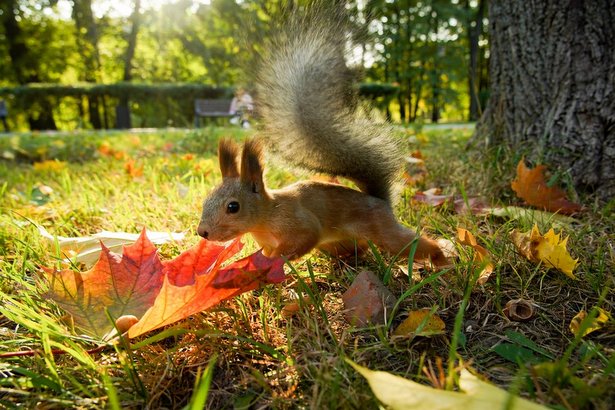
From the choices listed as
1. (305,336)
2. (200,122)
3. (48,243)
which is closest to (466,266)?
(305,336)

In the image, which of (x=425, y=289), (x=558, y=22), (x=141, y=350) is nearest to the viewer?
(x=141, y=350)

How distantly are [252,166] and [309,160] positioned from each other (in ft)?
0.65

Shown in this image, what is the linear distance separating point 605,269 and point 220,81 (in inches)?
829

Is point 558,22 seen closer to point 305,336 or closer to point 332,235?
point 332,235

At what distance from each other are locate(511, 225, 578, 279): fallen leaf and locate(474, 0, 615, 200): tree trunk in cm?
82

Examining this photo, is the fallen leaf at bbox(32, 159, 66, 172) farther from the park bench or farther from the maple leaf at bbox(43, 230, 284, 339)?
the park bench

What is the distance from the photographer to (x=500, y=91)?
2.09 meters

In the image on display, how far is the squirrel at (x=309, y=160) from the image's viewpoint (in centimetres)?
124

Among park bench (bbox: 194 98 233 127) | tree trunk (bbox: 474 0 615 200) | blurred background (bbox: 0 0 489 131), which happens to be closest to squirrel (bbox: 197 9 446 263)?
tree trunk (bbox: 474 0 615 200)

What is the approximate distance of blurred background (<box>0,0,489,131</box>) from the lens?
45.5ft

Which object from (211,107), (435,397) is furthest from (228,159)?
(211,107)

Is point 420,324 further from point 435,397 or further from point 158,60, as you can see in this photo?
point 158,60

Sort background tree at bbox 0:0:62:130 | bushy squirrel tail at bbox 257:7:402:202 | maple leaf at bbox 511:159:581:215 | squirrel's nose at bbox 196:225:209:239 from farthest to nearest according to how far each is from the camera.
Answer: background tree at bbox 0:0:62:130, maple leaf at bbox 511:159:581:215, bushy squirrel tail at bbox 257:7:402:202, squirrel's nose at bbox 196:225:209:239

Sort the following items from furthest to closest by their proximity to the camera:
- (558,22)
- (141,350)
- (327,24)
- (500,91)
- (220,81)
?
(220,81), (500,91), (558,22), (327,24), (141,350)
